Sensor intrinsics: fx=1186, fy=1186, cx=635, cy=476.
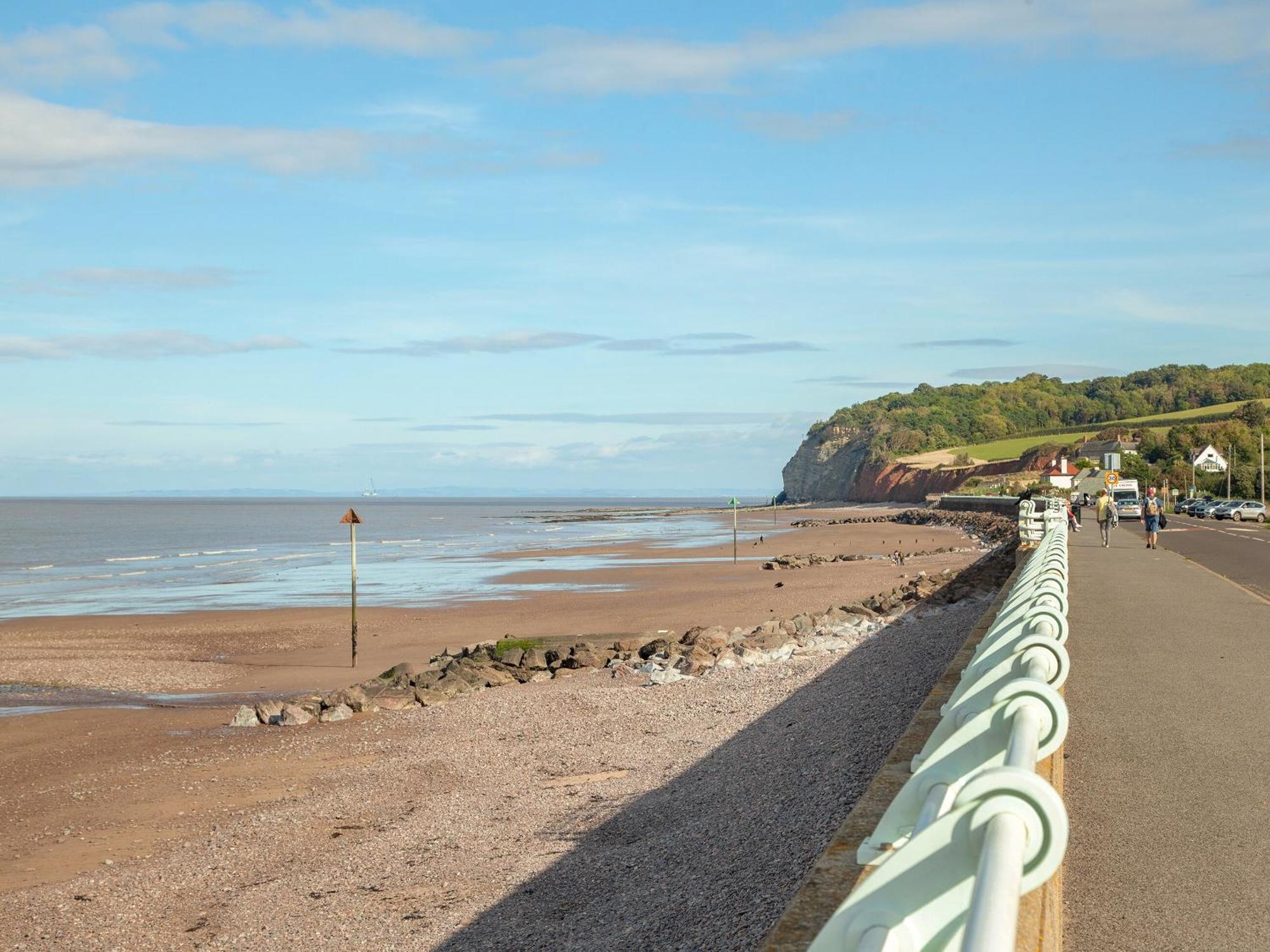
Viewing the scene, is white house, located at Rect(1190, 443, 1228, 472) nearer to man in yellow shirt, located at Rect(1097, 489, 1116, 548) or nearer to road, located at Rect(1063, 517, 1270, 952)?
man in yellow shirt, located at Rect(1097, 489, 1116, 548)

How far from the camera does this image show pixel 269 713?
1564 centimetres

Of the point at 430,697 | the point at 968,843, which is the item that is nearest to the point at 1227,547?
the point at 430,697

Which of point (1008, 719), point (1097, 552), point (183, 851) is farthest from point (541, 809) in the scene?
point (1097, 552)

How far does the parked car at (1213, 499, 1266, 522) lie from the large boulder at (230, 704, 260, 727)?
62.1 meters

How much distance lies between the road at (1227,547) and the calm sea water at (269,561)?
59.9 feet

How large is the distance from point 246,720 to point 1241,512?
64.5m

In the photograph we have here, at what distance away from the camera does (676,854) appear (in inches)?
300

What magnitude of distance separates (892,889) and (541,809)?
26.3ft

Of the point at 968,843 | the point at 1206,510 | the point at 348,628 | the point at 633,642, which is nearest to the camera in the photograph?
the point at 968,843

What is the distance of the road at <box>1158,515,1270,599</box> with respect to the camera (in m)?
23.0

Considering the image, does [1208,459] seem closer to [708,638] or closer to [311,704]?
[708,638]

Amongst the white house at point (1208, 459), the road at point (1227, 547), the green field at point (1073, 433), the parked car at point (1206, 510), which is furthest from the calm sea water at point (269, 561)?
the green field at point (1073, 433)

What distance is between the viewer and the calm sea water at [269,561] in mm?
35875

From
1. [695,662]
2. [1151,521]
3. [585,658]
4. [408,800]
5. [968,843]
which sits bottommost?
[408,800]
